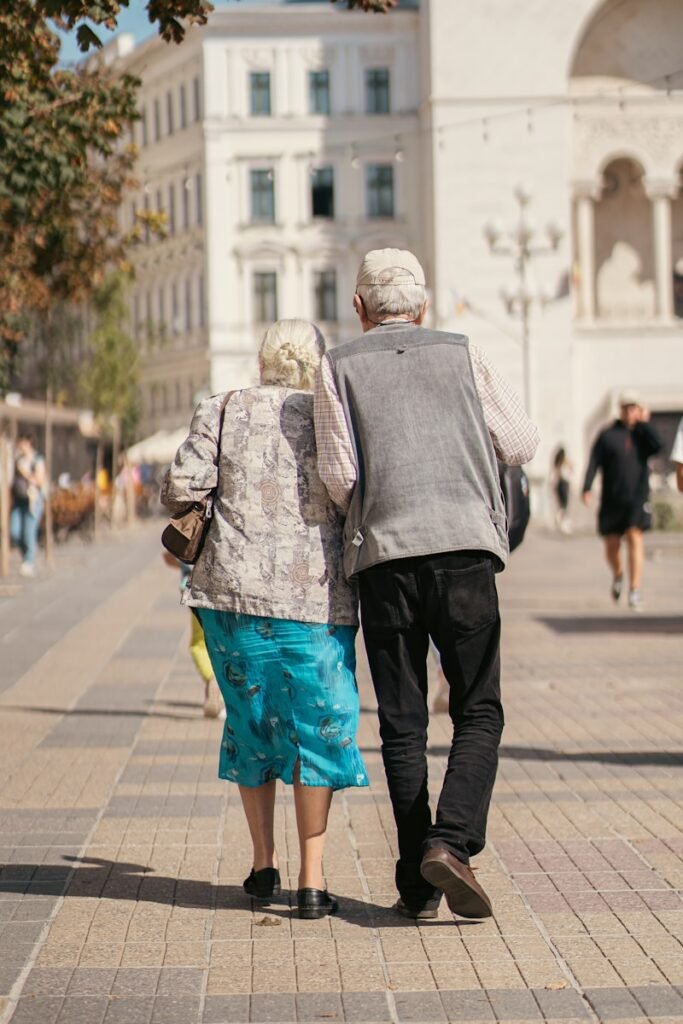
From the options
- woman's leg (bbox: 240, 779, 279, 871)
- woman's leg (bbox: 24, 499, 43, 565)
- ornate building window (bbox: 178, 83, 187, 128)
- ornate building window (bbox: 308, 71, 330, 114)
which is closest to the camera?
woman's leg (bbox: 240, 779, 279, 871)

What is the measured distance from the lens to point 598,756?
937cm

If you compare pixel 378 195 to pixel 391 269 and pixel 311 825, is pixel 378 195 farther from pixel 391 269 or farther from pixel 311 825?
pixel 311 825

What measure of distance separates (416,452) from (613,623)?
11.4m

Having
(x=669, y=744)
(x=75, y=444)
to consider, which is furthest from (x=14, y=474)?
(x=669, y=744)

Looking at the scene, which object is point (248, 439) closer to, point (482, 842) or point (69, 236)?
point (482, 842)

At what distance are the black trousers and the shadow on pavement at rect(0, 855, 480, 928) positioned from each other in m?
0.16

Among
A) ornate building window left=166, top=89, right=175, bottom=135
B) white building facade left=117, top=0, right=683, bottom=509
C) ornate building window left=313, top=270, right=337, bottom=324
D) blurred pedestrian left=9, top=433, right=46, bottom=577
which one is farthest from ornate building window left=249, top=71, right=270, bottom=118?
blurred pedestrian left=9, top=433, right=46, bottom=577

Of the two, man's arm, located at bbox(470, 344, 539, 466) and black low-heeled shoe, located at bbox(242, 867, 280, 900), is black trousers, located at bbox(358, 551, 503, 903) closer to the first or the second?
man's arm, located at bbox(470, 344, 539, 466)

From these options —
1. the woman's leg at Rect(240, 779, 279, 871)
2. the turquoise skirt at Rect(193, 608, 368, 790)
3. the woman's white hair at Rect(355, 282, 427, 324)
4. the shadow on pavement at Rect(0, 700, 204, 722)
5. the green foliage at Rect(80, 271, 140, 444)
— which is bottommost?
the shadow on pavement at Rect(0, 700, 204, 722)

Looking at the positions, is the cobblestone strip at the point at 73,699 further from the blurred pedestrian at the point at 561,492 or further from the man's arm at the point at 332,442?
the blurred pedestrian at the point at 561,492

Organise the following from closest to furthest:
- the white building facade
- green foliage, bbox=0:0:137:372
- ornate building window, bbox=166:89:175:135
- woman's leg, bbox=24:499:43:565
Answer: green foliage, bbox=0:0:137:372 < woman's leg, bbox=24:499:43:565 < the white building facade < ornate building window, bbox=166:89:175:135

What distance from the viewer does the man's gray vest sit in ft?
19.3

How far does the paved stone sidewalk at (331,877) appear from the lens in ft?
16.8

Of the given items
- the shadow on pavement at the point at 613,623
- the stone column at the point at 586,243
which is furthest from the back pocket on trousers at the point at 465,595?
the stone column at the point at 586,243
